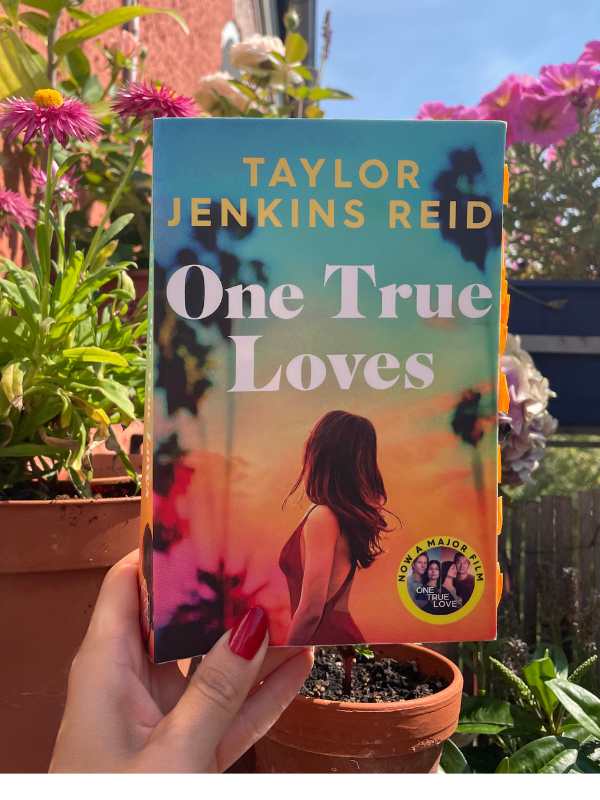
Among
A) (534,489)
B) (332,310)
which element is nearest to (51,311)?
(332,310)

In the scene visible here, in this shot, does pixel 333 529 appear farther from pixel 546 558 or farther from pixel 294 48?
pixel 294 48

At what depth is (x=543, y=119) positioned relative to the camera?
5.22ft

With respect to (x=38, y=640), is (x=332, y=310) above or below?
above

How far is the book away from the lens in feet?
1.67

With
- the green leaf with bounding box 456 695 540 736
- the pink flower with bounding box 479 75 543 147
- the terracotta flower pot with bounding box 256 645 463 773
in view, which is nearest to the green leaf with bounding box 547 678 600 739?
the green leaf with bounding box 456 695 540 736

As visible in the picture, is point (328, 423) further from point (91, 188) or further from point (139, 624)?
point (91, 188)

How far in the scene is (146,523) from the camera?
0.55 meters

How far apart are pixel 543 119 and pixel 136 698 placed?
1441 millimetres

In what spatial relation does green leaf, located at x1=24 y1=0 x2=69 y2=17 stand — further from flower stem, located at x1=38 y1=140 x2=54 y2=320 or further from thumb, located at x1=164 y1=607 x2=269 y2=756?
thumb, located at x1=164 y1=607 x2=269 y2=756

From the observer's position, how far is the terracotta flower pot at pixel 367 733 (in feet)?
2.86

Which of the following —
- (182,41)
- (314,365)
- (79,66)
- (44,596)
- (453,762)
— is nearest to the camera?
(314,365)

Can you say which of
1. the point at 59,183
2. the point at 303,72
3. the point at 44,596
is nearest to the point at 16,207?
the point at 59,183

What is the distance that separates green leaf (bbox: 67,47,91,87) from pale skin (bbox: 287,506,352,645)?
4.27 feet

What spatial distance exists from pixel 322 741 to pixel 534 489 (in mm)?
1356
